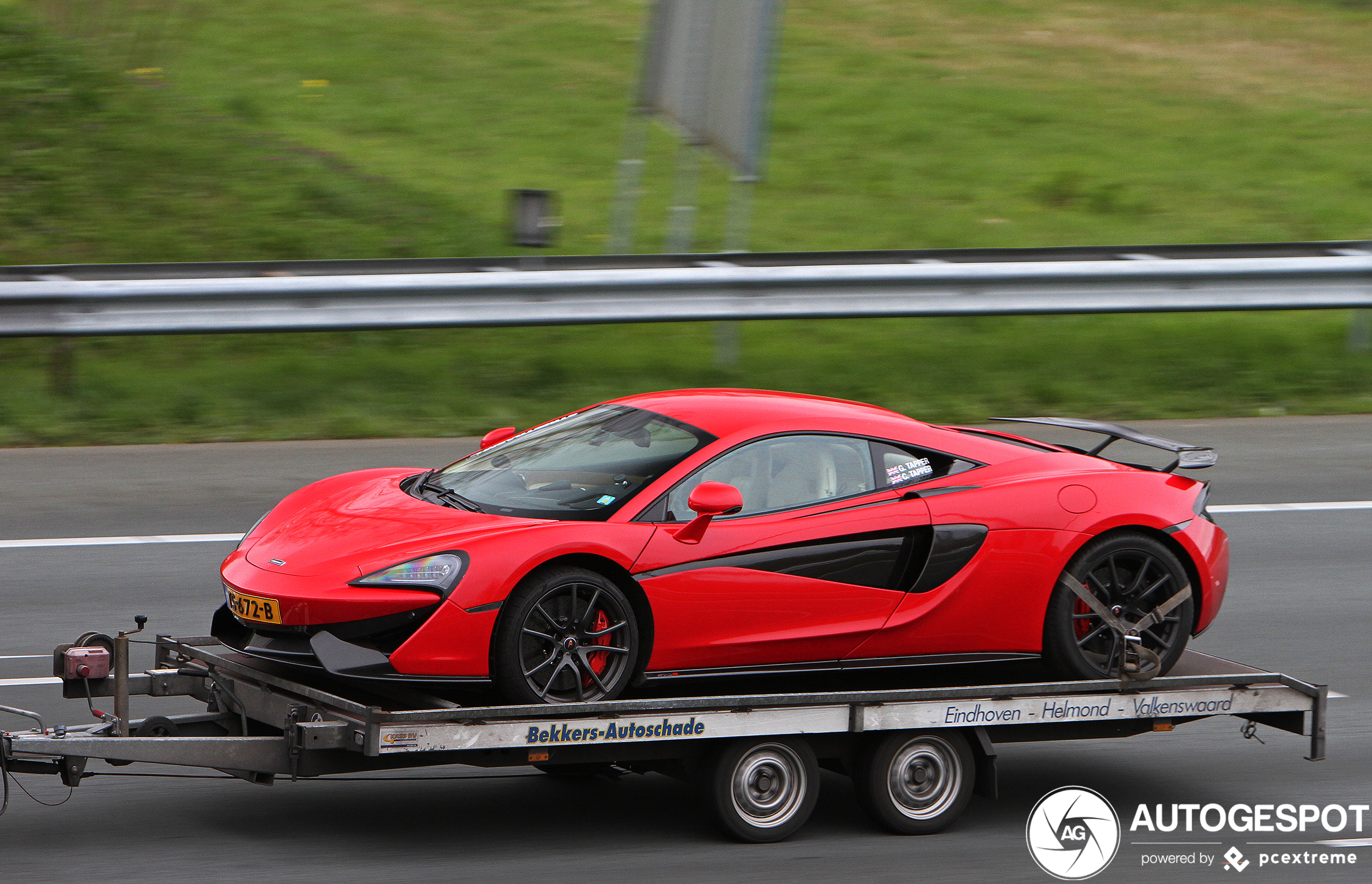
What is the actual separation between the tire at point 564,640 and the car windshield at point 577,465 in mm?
374

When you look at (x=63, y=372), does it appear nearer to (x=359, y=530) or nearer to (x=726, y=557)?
(x=359, y=530)

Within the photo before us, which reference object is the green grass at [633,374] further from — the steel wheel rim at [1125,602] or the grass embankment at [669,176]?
the steel wheel rim at [1125,602]

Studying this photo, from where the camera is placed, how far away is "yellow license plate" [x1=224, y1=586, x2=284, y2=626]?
5988mm

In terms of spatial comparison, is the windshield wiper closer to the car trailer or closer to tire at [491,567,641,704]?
tire at [491,567,641,704]

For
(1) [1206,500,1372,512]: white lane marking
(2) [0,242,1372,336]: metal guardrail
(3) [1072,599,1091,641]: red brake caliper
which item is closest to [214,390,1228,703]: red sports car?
(3) [1072,599,1091,641]: red brake caliper

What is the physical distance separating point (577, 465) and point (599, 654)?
37.3 inches

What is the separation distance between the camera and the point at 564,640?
605 cm

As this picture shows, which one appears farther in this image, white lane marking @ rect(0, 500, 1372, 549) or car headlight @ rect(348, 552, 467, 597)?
white lane marking @ rect(0, 500, 1372, 549)

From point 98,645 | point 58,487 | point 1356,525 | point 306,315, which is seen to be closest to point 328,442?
point 306,315

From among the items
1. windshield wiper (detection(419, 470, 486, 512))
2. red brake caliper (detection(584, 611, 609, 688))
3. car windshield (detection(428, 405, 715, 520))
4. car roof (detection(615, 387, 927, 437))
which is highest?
car roof (detection(615, 387, 927, 437))

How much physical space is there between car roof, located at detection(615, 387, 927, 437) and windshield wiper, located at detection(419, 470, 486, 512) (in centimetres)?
92

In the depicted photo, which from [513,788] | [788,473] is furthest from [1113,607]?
[513,788]

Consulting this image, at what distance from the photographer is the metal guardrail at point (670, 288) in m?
12.1

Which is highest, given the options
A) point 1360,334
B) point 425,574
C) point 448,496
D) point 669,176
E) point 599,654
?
point 669,176
